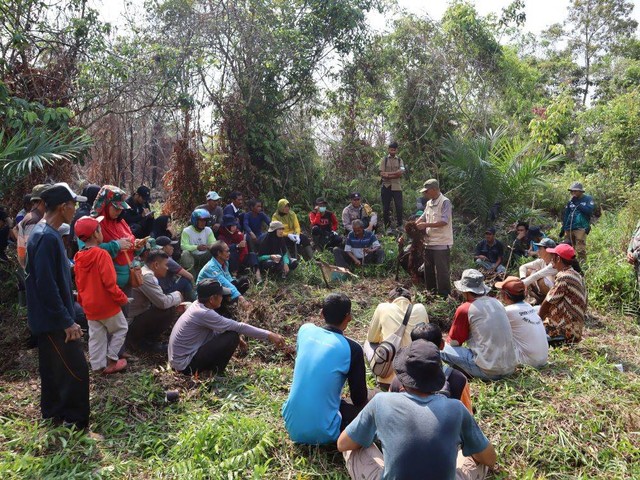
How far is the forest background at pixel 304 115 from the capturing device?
7848 mm

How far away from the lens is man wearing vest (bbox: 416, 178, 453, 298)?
743 centimetres

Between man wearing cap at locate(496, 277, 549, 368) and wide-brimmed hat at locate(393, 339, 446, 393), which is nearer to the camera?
wide-brimmed hat at locate(393, 339, 446, 393)

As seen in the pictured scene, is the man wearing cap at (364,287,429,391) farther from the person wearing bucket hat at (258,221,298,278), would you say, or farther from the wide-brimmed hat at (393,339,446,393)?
the person wearing bucket hat at (258,221,298,278)

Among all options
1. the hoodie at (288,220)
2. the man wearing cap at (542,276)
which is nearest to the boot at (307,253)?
the hoodie at (288,220)

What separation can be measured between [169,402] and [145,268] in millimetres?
1762

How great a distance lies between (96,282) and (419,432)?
342cm

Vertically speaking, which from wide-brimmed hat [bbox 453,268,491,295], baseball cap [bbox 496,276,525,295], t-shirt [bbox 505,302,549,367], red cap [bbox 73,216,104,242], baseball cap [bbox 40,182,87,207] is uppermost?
baseball cap [bbox 40,182,87,207]

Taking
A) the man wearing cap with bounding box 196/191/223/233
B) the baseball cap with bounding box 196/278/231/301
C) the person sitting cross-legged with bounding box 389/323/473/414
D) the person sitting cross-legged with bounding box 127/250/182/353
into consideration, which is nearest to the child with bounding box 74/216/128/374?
the person sitting cross-legged with bounding box 127/250/182/353

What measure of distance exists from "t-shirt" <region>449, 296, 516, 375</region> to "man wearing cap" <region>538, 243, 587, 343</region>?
1387 mm

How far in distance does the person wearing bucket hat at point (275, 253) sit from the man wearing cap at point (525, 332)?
157 inches

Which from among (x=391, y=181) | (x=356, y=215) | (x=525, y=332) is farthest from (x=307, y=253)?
(x=525, y=332)

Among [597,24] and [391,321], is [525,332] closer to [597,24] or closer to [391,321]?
[391,321]

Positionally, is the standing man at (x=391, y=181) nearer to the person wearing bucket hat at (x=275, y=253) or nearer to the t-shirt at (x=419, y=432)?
the person wearing bucket hat at (x=275, y=253)

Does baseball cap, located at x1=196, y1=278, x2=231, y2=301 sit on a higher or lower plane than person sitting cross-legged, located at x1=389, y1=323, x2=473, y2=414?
higher
